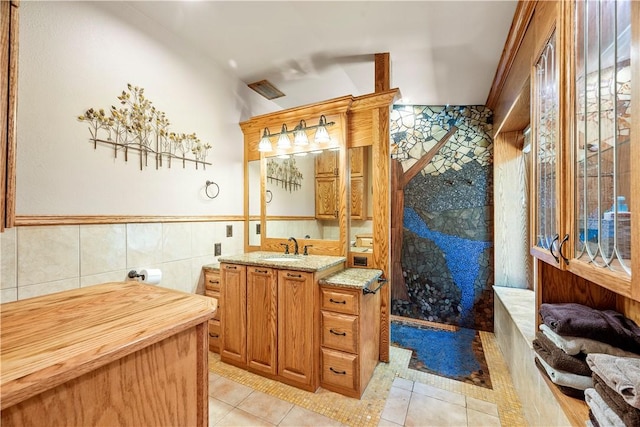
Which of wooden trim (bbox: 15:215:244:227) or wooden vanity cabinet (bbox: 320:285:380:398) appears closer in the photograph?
wooden trim (bbox: 15:215:244:227)

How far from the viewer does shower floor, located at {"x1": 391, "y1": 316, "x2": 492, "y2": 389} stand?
84.7 inches

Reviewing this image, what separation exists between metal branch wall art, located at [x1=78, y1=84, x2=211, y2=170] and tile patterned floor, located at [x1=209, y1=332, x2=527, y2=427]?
5.84ft

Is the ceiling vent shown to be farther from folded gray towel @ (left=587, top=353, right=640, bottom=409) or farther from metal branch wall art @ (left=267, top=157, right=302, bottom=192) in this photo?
folded gray towel @ (left=587, top=353, right=640, bottom=409)

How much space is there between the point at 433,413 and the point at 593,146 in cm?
172

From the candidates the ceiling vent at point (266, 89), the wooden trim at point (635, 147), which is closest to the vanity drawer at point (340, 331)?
the wooden trim at point (635, 147)

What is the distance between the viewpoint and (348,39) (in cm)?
213

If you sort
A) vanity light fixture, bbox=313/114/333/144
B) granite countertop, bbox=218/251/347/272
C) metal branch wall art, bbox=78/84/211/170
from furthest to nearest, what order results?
1. vanity light fixture, bbox=313/114/333/144
2. granite countertop, bbox=218/251/347/272
3. metal branch wall art, bbox=78/84/211/170

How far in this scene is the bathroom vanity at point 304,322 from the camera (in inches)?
73.4

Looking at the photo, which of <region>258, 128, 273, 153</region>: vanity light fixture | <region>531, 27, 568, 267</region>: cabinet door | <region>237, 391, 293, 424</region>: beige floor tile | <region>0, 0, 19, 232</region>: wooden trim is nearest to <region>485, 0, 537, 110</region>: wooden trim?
<region>531, 27, 568, 267</region>: cabinet door

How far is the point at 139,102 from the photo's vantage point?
193cm

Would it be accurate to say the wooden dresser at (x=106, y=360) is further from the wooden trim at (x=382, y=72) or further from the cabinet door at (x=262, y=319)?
the wooden trim at (x=382, y=72)

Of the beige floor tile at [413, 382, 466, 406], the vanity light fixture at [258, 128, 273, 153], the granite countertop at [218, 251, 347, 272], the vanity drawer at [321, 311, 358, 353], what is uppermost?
the vanity light fixture at [258, 128, 273, 153]

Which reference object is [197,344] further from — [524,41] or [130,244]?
[524,41]

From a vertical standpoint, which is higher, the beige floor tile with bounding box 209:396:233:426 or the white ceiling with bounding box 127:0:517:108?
the white ceiling with bounding box 127:0:517:108
